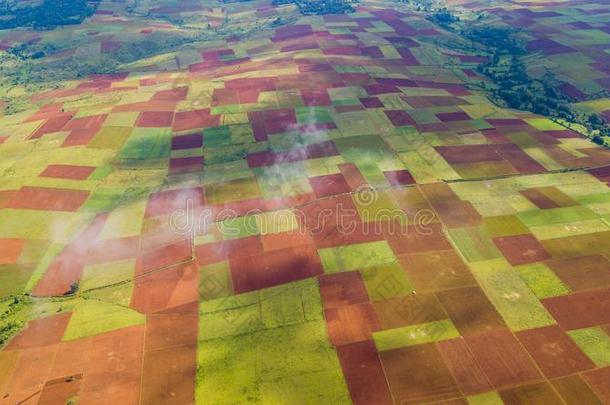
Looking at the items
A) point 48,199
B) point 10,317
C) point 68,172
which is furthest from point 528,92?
point 10,317

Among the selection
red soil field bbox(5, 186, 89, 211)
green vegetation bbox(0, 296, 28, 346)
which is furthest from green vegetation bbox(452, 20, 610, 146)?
green vegetation bbox(0, 296, 28, 346)

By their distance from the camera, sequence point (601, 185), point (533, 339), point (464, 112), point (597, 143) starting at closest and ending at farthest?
point (533, 339)
point (601, 185)
point (597, 143)
point (464, 112)

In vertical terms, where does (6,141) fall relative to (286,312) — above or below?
above

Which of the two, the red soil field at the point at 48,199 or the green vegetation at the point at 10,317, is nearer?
the green vegetation at the point at 10,317

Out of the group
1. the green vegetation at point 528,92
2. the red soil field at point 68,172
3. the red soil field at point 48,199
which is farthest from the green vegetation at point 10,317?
the green vegetation at point 528,92

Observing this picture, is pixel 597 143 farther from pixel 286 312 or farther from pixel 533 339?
pixel 286 312

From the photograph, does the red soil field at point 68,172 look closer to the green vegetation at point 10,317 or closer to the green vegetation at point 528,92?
the green vegetation at point 10,317

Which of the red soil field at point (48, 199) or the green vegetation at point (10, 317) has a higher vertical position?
the red soil field at point (48, 199)

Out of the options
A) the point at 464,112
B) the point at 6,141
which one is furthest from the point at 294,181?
the point at 6,141

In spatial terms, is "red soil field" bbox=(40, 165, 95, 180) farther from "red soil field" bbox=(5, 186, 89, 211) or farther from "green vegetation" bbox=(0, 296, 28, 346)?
"green vegetation" bbox=(0, 296, 28, 346)
